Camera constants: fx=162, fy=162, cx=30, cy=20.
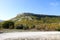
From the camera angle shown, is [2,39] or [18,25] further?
[18,25]

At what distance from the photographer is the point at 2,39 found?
38.0 ft

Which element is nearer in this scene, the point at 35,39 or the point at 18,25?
the point at 35,39

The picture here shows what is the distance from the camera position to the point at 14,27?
72.7 ft

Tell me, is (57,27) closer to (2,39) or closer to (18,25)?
(18,25)

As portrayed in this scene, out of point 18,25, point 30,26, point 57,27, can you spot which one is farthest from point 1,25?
point 57,27

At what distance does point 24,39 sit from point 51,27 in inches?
408

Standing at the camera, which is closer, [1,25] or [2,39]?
[2,39]

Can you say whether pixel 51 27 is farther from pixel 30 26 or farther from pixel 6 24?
pixel 6 24

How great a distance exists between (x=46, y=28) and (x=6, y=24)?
18.3ft

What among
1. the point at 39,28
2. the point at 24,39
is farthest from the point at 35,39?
the point at 39,28

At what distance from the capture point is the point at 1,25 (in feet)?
72.4

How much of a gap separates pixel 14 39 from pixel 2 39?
2.84 feet

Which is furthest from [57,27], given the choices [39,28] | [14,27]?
[14,27]

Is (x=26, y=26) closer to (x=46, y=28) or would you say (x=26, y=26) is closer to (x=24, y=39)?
(x=46, y=28)
